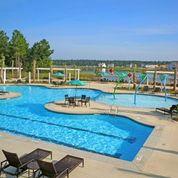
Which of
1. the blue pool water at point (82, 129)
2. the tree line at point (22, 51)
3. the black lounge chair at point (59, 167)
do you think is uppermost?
the tree line at point (22, 51)

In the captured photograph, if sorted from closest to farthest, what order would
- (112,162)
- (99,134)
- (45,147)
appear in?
(112,162)
(45,147)
(99,134)

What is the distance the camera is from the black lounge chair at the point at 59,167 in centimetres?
750

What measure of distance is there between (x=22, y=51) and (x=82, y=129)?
4159 centimetres

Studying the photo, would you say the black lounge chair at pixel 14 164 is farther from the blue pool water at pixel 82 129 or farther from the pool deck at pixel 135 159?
the blue pool water at pixel 82 129

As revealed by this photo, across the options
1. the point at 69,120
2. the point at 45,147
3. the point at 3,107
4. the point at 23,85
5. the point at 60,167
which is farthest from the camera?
the point at 23,85

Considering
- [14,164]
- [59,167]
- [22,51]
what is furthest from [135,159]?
[22,51]

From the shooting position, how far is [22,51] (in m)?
53.8

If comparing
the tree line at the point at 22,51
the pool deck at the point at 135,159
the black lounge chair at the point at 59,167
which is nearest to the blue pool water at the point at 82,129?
the pool deck at the point at 135,159

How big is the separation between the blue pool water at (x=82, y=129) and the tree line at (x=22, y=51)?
3362cm

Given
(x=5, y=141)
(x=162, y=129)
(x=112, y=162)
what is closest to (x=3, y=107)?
(x=5, y=141)

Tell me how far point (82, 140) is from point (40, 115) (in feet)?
19.8

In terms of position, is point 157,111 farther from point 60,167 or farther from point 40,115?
point 60,167

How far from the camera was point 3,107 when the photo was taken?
2117 centimetres

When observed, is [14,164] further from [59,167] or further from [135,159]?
[135,159]
